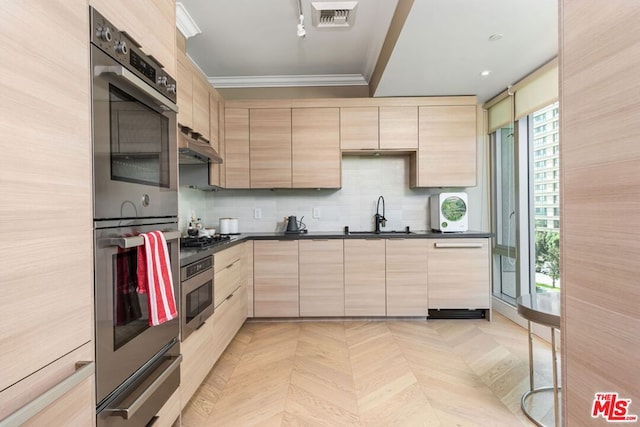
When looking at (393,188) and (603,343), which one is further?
(393,188)

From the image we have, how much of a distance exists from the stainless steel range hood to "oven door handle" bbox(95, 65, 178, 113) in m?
0.79

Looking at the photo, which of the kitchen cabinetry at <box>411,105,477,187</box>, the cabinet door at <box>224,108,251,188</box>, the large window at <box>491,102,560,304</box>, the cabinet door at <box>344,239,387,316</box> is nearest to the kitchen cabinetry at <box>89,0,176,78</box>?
the cabinet door at <box>224,108,251,188</box>

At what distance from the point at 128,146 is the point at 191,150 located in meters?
1.11

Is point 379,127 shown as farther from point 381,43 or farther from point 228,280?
point 228,280

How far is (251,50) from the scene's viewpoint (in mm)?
2996

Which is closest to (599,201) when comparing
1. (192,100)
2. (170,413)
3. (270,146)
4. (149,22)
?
(149,22)

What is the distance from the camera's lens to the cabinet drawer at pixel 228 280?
7.22 feet

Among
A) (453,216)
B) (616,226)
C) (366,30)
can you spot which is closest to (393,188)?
(453,216)

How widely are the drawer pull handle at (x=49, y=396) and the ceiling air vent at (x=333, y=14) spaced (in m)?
2.57

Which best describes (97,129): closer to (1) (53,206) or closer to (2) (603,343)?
(1) (53,206)

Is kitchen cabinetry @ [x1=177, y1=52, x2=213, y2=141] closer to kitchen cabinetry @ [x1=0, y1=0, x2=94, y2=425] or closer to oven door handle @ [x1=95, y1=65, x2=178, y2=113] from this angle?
oven door handle @ [x1=95, y1=65, x2=178, y2=113]

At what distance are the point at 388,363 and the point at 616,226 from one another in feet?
6.59

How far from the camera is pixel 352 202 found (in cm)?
367

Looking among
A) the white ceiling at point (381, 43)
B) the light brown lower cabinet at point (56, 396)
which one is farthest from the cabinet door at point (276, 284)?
the light brown lower cabinet at point (56, 396)
